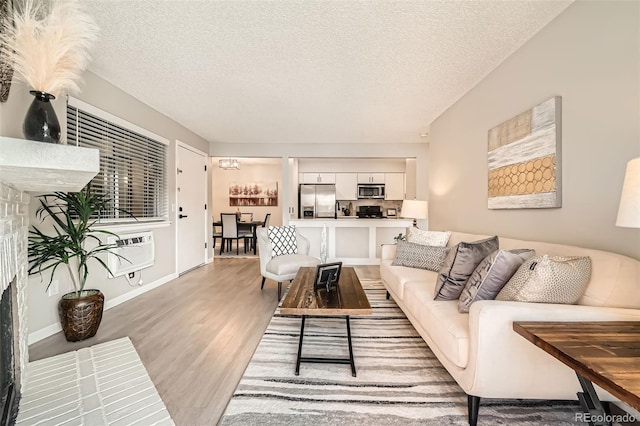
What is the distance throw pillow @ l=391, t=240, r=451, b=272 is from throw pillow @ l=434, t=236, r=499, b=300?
870mm

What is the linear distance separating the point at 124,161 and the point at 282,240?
6.95ft

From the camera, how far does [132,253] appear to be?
11.2ft

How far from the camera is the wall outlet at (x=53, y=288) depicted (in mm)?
2418

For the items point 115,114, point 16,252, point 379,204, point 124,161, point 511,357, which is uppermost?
point 115,114

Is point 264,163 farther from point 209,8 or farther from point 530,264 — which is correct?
point 530,264

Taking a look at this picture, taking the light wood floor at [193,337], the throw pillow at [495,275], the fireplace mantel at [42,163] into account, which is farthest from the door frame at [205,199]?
the throw pillow at [495,275]

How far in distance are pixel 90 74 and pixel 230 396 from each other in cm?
328

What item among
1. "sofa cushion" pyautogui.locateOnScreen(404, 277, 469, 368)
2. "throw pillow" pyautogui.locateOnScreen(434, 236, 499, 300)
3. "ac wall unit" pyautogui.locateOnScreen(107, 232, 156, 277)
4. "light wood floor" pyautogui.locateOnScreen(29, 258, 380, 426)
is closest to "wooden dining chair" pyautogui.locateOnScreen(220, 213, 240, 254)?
"light wood floor" pyautogui.locateOnScreen(29, 258, 380, 426)

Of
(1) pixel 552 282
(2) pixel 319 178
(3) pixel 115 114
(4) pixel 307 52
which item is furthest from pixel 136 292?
(2) pixel 319 178

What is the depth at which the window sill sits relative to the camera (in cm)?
306

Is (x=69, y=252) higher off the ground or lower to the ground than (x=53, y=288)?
higher

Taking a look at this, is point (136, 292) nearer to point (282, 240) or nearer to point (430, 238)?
point (282, 240)

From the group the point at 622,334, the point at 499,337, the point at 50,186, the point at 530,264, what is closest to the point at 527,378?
the point at 499,337

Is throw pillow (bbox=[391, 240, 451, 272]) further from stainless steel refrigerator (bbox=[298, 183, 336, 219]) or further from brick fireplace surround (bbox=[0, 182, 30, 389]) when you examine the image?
stainless steel refrigerator (bbox=[298, 183, 336, 219])
